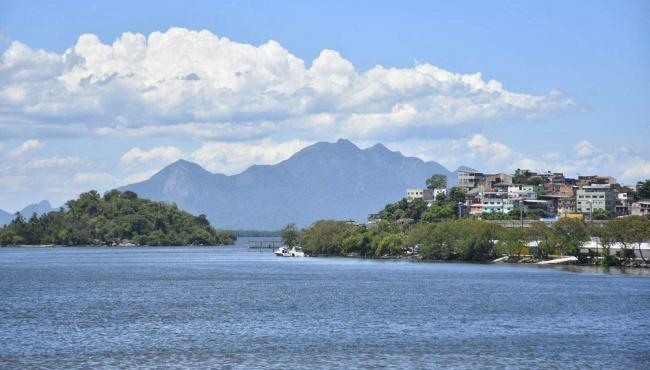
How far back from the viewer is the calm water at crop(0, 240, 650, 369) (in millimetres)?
53969

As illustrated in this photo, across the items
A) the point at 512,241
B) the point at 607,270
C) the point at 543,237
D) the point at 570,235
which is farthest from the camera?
the point at 512,241

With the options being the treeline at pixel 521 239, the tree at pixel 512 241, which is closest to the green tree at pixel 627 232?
the treeline at pixel 521 239

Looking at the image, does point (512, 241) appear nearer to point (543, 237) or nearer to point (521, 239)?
point (521, 239)

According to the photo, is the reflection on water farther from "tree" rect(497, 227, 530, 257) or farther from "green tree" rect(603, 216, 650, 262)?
"tree" rect(497, 227, 530, 257)

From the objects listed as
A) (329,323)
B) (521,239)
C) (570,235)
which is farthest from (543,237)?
(329,323)

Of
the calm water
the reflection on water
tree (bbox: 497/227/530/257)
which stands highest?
tree (bbox: 497/227/530/257)

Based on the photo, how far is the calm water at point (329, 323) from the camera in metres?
54.0

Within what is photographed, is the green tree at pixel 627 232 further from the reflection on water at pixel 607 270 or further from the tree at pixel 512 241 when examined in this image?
the tree at pixel 512 241

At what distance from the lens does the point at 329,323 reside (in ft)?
232

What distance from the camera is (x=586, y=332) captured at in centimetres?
6569

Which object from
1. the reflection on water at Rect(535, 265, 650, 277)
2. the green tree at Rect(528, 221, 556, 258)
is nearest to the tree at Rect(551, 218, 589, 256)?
the green tree at Rect(528, 221, 556, 258)

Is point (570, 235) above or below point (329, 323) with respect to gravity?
above

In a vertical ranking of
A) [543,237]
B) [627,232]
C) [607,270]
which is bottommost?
[607,270]

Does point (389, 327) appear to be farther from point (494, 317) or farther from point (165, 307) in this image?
point (165, 307)
